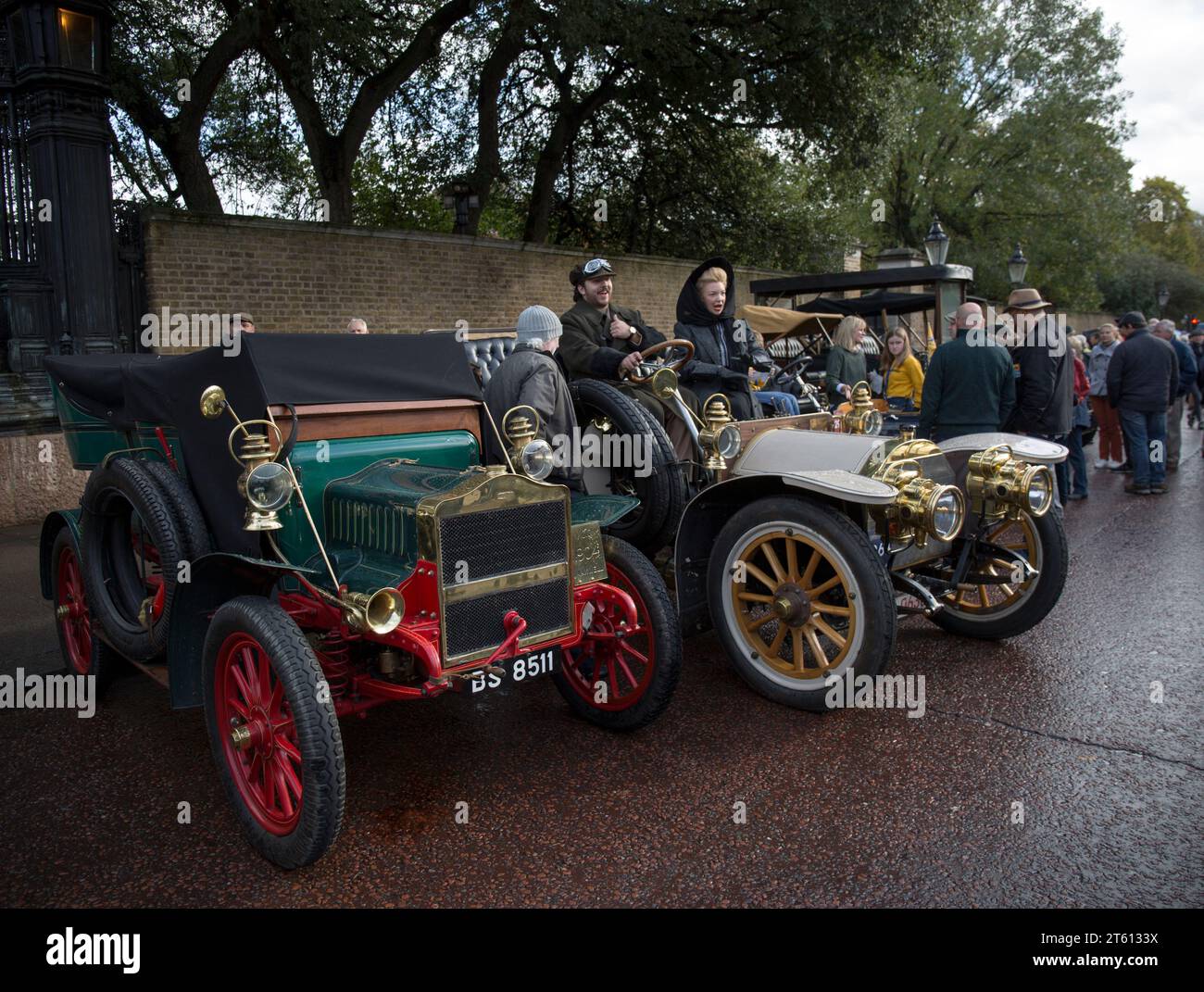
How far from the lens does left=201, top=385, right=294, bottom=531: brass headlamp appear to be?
3281mm

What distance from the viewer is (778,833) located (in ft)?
10.6

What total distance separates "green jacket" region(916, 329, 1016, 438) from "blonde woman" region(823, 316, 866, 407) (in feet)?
7.11

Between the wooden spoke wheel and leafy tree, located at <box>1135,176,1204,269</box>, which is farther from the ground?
leafy tree, located at <box>1135,176,1204,269</box>

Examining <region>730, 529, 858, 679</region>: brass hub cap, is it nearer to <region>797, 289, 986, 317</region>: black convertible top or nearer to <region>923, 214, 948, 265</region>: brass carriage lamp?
<region>797, 289, 986, 317</region>: black convertible top

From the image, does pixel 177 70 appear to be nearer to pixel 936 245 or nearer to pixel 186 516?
pixel 186 516

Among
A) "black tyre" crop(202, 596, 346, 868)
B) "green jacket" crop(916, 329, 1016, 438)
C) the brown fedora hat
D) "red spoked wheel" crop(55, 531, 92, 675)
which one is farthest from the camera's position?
the brown fedora hat

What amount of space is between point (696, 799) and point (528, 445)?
155cm

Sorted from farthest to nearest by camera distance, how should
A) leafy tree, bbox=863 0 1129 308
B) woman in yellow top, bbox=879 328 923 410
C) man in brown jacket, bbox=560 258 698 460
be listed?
leafy tree, bbox=863 0 1129 308 → woman in yellow top, bbox=879 328 923 410 → man in brown jacket, bbox=560 258 698 460

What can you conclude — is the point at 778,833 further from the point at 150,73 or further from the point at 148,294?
the point at 150,73

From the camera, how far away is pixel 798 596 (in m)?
4.25

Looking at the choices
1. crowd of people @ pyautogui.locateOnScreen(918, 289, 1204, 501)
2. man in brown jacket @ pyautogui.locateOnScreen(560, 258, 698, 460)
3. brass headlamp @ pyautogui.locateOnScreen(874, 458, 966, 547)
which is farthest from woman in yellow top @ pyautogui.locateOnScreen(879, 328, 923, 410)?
brass headlamp @ pyautogui.locateOnScreen(874, 458, 966, 547)

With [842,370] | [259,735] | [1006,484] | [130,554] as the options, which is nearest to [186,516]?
[130,554]

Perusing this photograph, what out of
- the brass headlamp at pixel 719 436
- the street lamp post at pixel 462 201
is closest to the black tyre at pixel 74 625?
the brass headlamp at pixel 719 436
